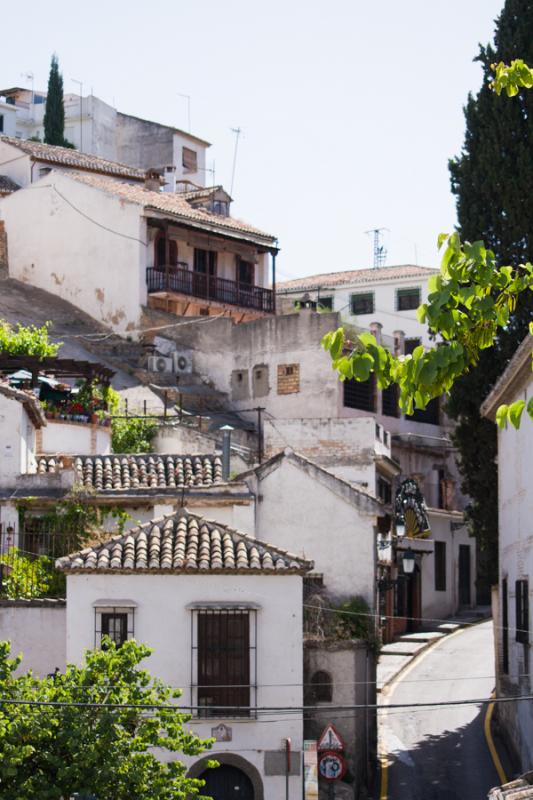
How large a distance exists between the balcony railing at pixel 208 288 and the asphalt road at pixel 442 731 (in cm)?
1831

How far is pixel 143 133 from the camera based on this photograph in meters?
82.4

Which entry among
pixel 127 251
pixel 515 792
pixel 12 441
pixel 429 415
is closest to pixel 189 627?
pixel 12 441

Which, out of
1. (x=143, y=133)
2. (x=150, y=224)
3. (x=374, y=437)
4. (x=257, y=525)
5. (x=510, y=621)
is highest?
(x=143, y=133)

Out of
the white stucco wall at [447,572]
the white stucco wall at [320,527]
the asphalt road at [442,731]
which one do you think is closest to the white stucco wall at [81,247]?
the white stucco wall at [447,572]

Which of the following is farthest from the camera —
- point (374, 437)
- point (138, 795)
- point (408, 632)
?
point (408, 632)

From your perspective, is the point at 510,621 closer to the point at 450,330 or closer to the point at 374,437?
the point at 374,437

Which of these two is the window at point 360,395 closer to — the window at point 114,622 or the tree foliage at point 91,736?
the window at point 114,622

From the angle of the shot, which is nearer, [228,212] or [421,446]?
[421,446]

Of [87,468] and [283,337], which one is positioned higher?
[283,337]

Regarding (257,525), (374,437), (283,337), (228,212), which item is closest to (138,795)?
Answer: (257,525)

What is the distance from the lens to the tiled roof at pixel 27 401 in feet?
109

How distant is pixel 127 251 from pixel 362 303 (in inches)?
695

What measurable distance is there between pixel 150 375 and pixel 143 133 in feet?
111

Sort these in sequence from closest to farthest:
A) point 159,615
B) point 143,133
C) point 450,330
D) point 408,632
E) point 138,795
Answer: point 450,330, point 138,795, point 159,615, point 408,632, point 143,133
